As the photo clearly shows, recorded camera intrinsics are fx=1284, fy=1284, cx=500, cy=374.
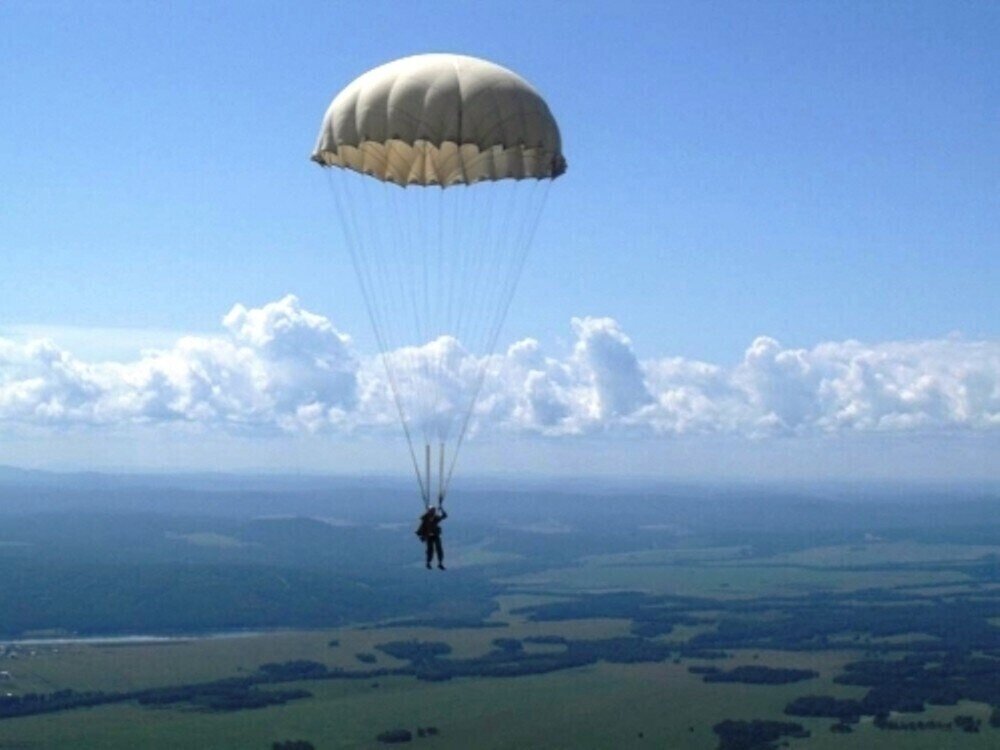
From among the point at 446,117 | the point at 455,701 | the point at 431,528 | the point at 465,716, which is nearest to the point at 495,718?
the point at 465,716

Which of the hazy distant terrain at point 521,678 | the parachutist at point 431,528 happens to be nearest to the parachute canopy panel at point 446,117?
the parachutist at point 431,528

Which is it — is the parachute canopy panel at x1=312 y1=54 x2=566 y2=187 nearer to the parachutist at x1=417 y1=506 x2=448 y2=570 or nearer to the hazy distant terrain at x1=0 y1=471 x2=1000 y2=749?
the parachutist at x1=417 y1=506 x2=448 y2=570

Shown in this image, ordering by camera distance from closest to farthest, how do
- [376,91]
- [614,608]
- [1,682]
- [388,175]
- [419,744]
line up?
1. [376,91]
2. [388,175]
3. [419,744]
4. [1,682]
5. [614,608]

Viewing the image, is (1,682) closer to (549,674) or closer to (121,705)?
(121,705)

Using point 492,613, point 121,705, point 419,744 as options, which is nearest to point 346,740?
point 419,744

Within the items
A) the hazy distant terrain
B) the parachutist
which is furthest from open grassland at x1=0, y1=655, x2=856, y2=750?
the parachutist

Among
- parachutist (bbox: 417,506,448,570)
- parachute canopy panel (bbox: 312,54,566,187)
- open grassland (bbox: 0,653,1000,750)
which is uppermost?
parachute canopy panel (bbox: 312,54,566,187)

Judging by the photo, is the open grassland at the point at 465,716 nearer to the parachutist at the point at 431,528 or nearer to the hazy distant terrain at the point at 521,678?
the hazy distant terrain at the point at 521,678

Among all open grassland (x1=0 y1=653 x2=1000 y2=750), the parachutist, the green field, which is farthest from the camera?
the green field
